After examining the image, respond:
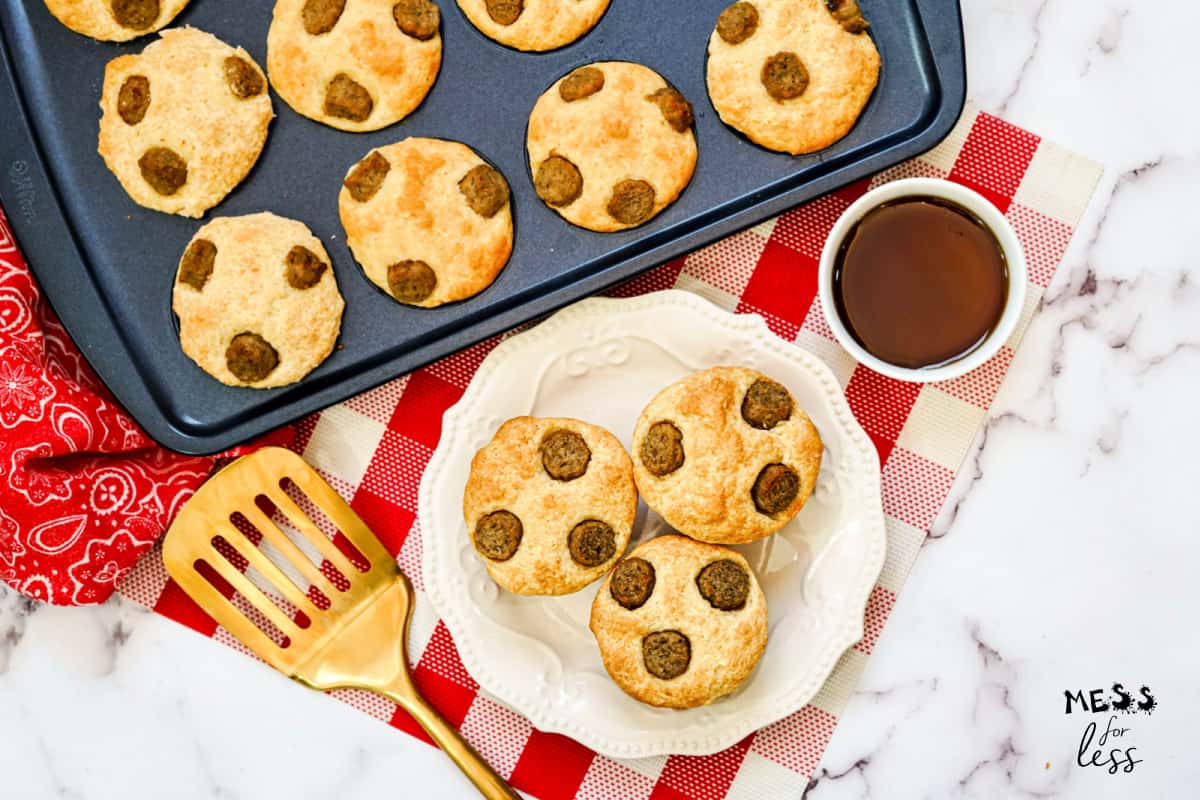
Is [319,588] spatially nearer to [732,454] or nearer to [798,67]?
[732,454]

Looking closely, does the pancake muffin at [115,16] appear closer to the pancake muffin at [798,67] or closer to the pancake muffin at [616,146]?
the pancake muffin at [616,146]

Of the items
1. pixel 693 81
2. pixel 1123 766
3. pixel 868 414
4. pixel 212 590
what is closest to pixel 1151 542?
pixel 1123 766

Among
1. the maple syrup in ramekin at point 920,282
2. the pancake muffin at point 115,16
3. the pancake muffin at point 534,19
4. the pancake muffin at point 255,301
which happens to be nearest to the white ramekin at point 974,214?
the maple syrup in ramekin at point 920,282

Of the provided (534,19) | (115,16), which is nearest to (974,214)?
(534,19)

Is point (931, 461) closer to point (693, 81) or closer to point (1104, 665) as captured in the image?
point (1104, 665)

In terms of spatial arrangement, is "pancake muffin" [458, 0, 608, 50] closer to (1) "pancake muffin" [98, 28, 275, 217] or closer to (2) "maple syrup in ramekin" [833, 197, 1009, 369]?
(1) "pancake muffin" [98, 28, 275, 217]

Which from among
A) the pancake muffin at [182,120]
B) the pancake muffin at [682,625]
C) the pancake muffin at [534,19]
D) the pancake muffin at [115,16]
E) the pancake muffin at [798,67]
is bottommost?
the pancake muffin at [682,625]
